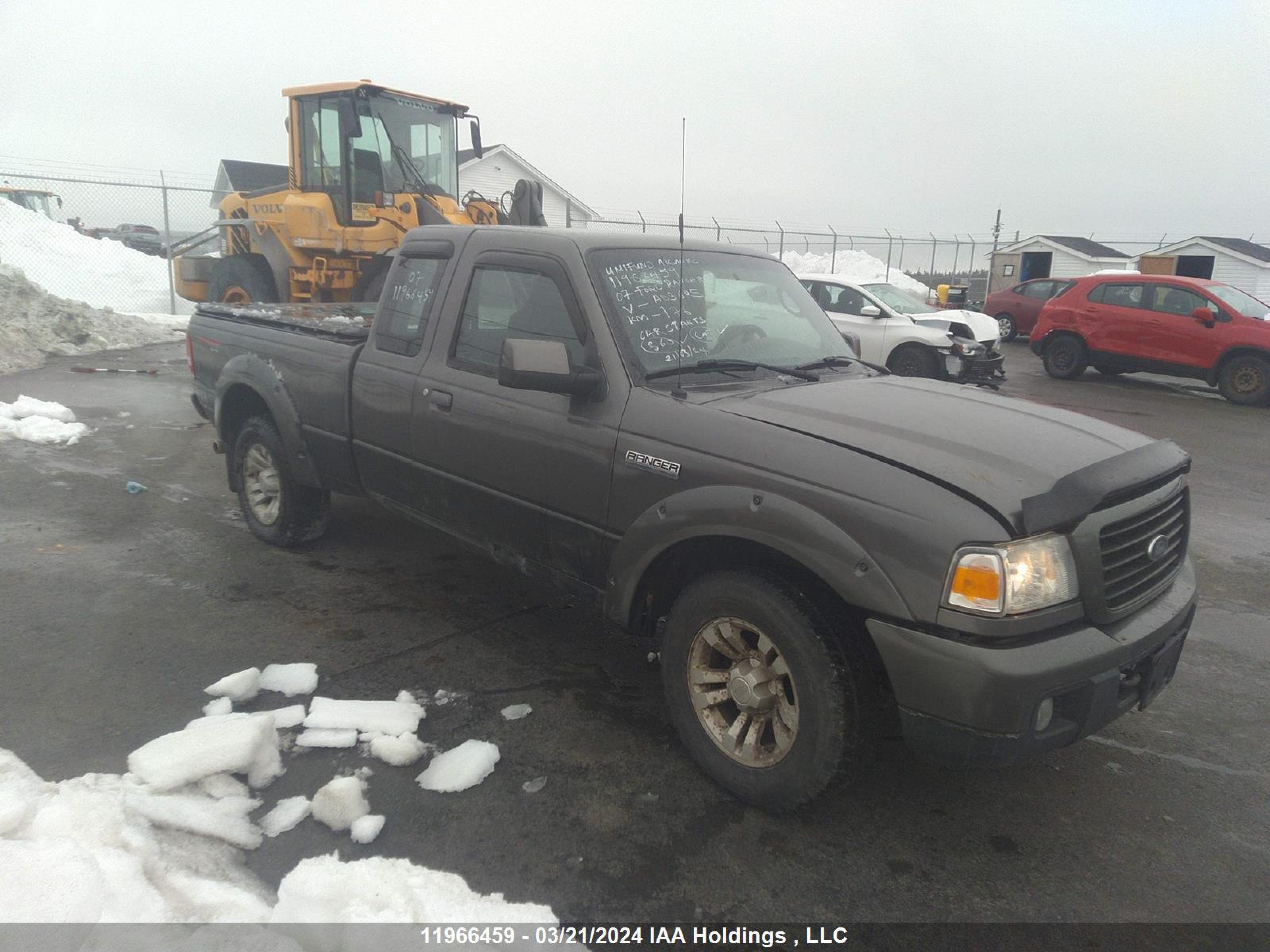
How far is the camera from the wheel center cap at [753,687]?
291cm

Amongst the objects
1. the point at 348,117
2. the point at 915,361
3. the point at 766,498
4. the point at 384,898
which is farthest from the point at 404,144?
the point at 384,898

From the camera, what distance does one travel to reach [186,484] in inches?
270

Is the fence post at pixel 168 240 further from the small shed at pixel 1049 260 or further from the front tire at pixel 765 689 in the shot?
the small shed at pixel 1049 260

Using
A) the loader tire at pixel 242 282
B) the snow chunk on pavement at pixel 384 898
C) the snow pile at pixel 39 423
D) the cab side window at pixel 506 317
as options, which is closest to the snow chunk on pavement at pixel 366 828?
the snow chunk on pavement at pixel 384 898

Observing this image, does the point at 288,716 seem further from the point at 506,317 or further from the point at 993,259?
the point at 993,259

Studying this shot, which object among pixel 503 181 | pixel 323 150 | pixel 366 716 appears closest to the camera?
pixel 366 716

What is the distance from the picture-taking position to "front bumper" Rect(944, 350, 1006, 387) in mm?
12016

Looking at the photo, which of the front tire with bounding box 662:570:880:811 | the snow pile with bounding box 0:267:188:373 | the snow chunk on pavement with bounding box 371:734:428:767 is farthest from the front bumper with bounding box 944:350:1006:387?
the snow pile with bounding box 0:267:188:373

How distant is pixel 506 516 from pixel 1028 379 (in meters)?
13.8

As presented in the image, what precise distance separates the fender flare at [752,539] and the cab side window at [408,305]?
1703 mm

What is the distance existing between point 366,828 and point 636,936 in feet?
3.14

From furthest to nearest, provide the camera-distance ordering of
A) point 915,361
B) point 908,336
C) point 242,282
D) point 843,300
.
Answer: point 843,300 → point 915,361 → point 908,336 → point 242,282

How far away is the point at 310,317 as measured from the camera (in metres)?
5.56

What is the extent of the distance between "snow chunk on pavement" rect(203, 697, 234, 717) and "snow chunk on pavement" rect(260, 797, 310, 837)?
72 cm
